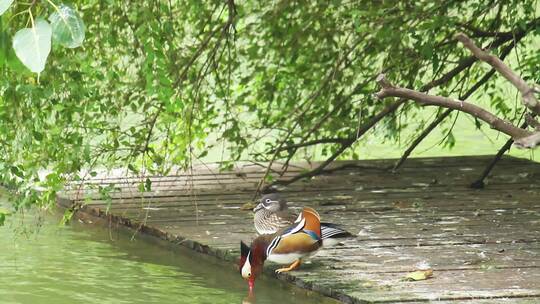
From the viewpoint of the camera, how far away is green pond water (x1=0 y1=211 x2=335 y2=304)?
21.4ft

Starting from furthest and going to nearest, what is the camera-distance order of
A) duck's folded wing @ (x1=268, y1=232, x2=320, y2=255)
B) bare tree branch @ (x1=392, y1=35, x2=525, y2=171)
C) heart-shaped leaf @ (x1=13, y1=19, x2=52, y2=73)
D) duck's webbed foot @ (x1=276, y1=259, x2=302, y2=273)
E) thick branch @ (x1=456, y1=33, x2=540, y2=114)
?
bare tree branch @ (x1=392, y1=35, x2=525, y2=171), duck's webbed foot @ (x1=276, y1=259, x2=302, y2=273), duck's folded wing @ (x1=268, y1=232, x2=320, y2=255), thick branch @ (x1=456, y1=33, x2=540, y2=114), heart-shaped leaf @ (x1=13, y1=19, x2=52, y2=73)

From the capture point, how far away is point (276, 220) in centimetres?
665

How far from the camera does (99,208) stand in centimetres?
873

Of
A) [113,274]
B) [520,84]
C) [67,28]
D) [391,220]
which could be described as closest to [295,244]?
[113,274]

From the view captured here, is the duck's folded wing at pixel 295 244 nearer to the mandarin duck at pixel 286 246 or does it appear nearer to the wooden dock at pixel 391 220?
the mandarin duck at pixel 286 246

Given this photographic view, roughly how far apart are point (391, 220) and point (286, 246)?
1.86 metres

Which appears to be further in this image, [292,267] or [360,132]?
[360,132]

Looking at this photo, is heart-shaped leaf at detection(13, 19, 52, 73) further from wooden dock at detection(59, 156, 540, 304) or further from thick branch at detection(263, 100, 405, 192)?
thick branch at detection(263, 100, 405, 192)

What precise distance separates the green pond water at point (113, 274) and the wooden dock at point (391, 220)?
0.10m

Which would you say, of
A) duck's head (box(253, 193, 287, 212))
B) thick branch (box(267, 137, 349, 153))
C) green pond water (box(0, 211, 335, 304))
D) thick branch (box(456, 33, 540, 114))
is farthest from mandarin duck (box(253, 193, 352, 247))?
thick branch (box(456, 33, 540, 114))

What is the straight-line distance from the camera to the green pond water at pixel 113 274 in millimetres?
6527

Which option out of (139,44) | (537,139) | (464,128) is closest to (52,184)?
(139,44)

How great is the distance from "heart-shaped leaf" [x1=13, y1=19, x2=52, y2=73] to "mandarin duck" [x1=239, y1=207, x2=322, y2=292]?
3.70 meters

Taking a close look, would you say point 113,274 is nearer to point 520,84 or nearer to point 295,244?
point 295,244
